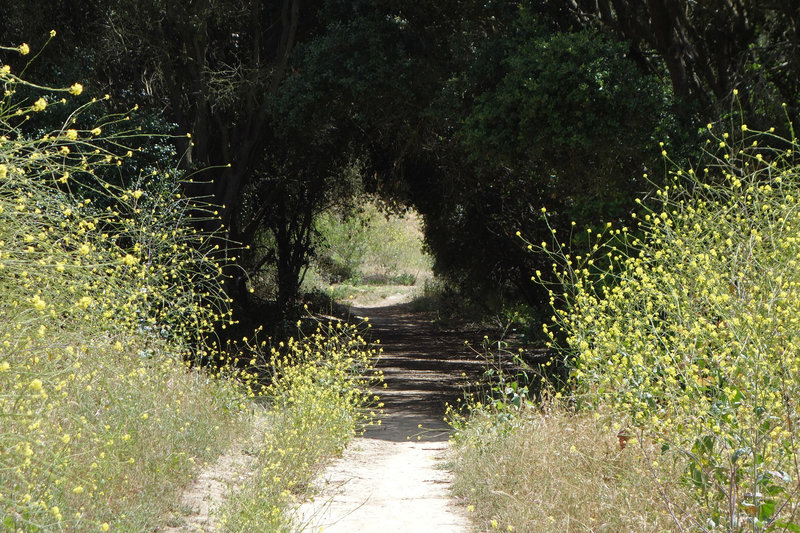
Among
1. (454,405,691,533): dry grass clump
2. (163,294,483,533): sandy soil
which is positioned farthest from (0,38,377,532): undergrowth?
(454,405,691,533): dry grass clump

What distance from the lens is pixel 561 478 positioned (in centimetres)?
455

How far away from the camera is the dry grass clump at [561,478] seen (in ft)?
12.5

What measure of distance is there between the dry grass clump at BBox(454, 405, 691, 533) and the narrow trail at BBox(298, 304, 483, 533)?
0.27m

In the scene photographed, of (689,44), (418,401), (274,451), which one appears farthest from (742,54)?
(274,451)

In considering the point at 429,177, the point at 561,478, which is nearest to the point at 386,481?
the point at 561,478

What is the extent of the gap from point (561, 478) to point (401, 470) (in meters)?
2.42

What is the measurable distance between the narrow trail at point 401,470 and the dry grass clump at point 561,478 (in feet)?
0.90

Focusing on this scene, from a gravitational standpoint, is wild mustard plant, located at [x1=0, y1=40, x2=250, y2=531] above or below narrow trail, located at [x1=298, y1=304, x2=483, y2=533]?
above

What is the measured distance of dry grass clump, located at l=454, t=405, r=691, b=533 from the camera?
3809 mm

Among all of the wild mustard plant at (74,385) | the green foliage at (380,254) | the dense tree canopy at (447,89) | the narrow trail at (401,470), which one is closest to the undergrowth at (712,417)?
the narrow trail at (401,470)

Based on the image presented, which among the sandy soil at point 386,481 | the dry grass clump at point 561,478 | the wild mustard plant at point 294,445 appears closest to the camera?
the dry grass clump at point 561,478

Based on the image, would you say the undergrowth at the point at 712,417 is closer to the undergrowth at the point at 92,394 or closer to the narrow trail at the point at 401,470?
the narrow trail at the point at 401,470

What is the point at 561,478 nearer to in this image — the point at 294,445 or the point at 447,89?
the point at 294,445

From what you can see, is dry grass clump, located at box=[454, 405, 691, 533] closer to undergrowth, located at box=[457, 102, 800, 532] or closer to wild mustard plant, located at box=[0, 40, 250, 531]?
undergrowth, located at box=[457, 102, 800, 532]
